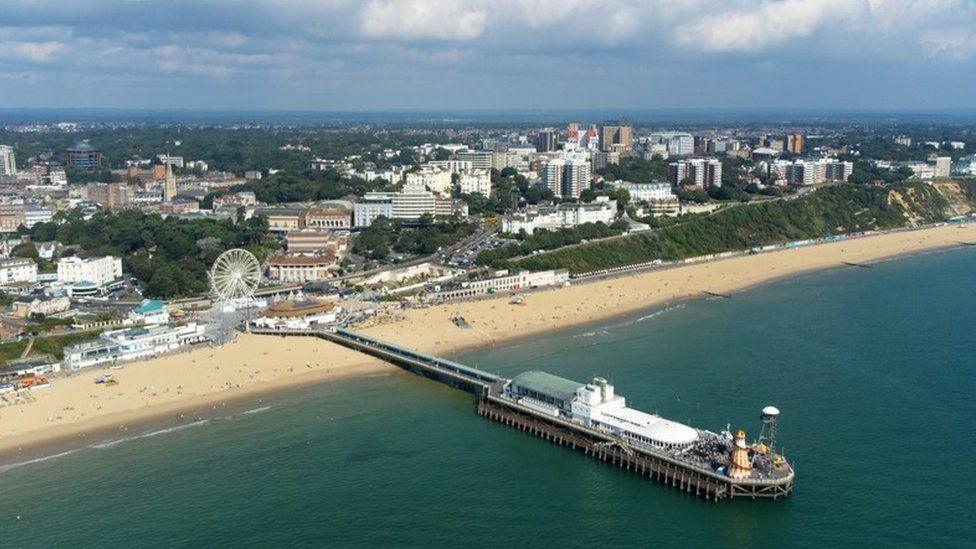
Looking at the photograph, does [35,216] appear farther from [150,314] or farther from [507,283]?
[507,283]

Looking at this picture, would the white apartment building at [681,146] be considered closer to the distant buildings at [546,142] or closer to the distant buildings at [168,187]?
the distant buildings at [546,142]

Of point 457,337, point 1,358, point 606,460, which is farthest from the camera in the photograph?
point 457,337

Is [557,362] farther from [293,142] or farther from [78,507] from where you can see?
[293,142]

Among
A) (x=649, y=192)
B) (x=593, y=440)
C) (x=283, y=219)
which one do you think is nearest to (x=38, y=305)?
(x=283, y=219)

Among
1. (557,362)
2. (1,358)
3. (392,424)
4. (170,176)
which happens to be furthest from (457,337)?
(170,176)

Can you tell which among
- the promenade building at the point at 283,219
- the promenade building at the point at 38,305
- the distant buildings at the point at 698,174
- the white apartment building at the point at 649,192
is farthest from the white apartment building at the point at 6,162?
the distant buildings at the point at 698,174
